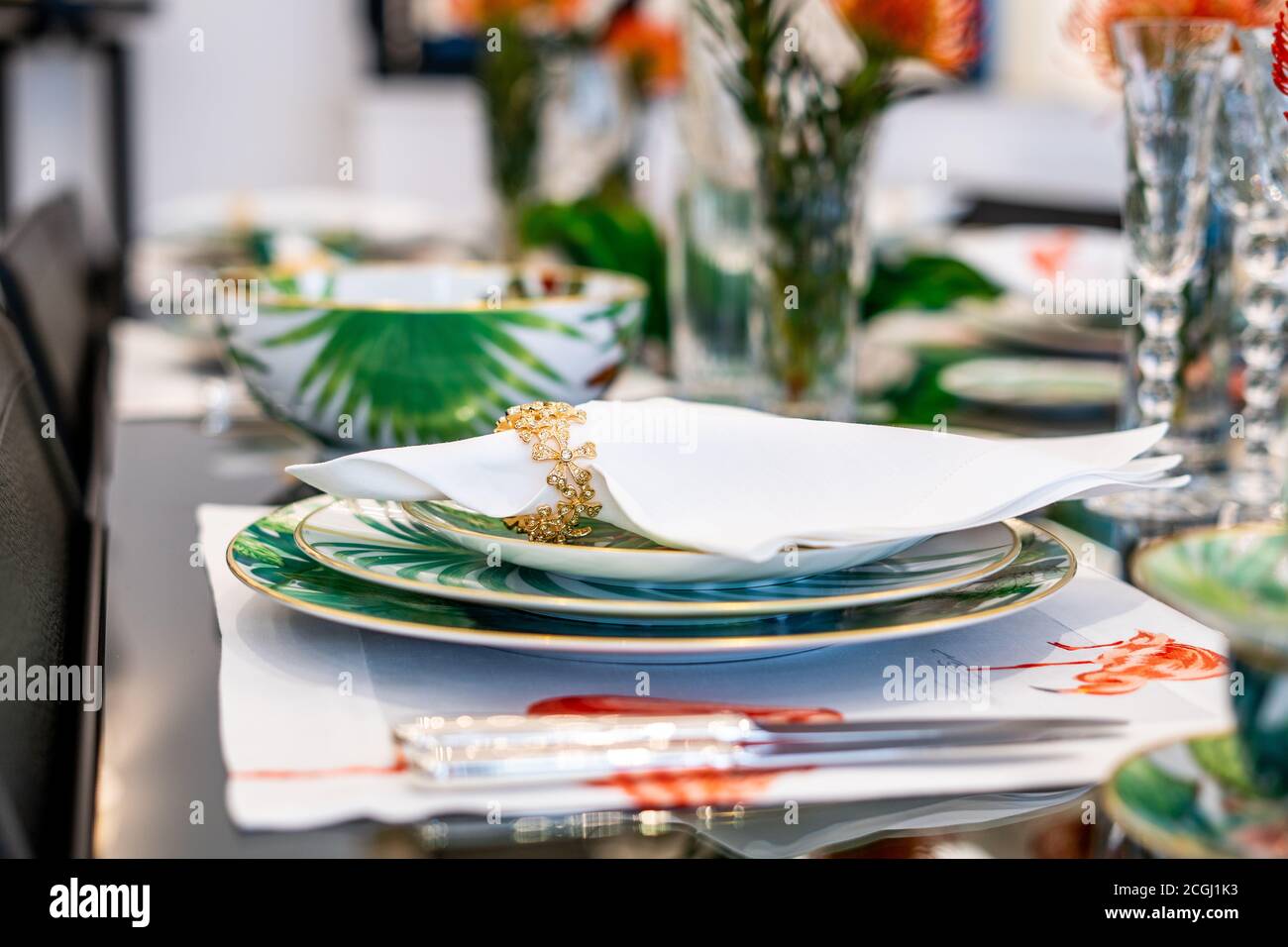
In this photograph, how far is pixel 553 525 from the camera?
487 mm

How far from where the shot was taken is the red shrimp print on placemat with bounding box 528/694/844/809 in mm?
368

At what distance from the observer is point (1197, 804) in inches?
13.7

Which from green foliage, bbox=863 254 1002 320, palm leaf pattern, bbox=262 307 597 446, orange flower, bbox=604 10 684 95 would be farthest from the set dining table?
orange flower, bbox=604 10 684 95

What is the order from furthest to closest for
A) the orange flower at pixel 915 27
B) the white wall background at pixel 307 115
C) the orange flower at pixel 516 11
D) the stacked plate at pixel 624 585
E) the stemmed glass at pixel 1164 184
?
the white wall background at pixel 307 115
the orange flower at pixel 516 11
the orange flower at pixel 915 27
the stemmed glass at pixel 1164 184
the stacked plate at pixel 624 585

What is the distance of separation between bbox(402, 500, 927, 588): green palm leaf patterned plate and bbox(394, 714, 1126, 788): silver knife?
0.06 meters

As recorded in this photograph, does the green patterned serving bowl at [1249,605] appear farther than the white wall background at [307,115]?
No

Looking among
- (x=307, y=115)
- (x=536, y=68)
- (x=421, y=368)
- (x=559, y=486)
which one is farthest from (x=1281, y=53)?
(x=307, y=115)

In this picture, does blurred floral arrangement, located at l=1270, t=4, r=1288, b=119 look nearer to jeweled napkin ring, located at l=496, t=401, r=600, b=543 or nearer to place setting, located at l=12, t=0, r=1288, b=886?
place setting, located at l=12, t=0, r=1288, b=886

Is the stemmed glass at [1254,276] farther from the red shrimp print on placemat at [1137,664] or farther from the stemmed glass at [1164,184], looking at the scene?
the red shrimp print on placemat at [1137,664]

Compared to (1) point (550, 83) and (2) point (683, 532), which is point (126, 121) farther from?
(2) point (683, 532)

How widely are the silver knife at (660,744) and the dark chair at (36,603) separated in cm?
10

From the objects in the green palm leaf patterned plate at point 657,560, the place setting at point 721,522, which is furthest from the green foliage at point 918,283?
the green palm leaf patterned plate at point 657,560

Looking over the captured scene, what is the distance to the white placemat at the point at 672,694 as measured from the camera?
37cm
